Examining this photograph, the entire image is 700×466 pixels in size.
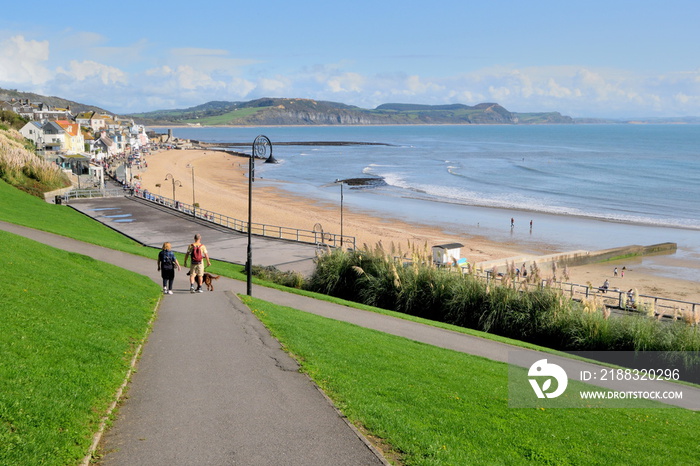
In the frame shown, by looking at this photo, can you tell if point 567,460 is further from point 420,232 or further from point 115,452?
point 420,232

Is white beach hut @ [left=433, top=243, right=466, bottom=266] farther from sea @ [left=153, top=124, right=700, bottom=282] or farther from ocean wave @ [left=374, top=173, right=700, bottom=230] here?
ocean wave @ [left=374, top=173, right=700, bottom=230]

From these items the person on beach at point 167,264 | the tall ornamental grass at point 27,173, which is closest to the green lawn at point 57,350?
the person on beach at point 167,264

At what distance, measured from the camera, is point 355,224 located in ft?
155

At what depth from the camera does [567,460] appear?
7.04 meters

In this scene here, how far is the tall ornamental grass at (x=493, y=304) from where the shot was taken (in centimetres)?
1581

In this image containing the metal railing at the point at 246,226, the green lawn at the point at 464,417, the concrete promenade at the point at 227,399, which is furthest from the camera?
the metal railing at the point at 246,226

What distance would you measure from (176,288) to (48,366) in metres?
10.4

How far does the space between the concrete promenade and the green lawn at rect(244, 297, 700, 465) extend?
1.62 feet

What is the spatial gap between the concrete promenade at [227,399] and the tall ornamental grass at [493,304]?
109 inches

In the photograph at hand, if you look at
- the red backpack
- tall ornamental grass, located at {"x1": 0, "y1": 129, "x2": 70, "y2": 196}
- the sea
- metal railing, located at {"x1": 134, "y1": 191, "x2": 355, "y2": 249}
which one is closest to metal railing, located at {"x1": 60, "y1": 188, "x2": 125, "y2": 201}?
tall ornamental grass, located at {"x1": 0, "y1": 129, "x2": 70, "y2": 196}

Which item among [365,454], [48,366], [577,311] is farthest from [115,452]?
[577,311]

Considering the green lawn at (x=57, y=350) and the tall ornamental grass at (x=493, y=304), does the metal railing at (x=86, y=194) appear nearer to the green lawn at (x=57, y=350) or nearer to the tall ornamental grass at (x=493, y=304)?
the tall ornamental grass at (x=493, y=304)

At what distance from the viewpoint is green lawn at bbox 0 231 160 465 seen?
19.8ft

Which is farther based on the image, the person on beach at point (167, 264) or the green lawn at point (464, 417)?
the person on beach at point (167, 264)
